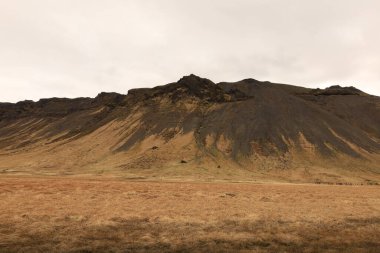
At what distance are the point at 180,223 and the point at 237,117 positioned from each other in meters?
97.3

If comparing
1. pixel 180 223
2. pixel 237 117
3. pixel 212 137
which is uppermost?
pixel 237 117

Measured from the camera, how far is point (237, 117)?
11756 cm

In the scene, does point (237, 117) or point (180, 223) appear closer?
point (180, 223)

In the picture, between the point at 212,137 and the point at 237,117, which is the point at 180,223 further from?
the point at 237,117

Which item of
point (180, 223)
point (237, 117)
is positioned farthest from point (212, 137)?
point (180, 223)

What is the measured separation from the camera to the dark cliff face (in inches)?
4099

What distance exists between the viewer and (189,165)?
90938 mm

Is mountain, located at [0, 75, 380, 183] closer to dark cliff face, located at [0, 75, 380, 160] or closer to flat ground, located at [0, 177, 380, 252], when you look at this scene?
dark cliff face, located at [0, 75, 380, 160]

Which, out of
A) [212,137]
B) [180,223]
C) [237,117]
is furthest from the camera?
[237,117]

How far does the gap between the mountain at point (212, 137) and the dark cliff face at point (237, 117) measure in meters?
0.32

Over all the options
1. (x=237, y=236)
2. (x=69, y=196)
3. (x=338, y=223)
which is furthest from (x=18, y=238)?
(x=338, y=223)

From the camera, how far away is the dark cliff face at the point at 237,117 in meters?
104

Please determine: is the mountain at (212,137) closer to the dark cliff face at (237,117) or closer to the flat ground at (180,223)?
the dark cliff face at (237,117)

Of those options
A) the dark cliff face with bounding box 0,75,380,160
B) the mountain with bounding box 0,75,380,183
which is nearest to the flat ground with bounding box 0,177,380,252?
the mountain with bounding box 0,75,380,183
